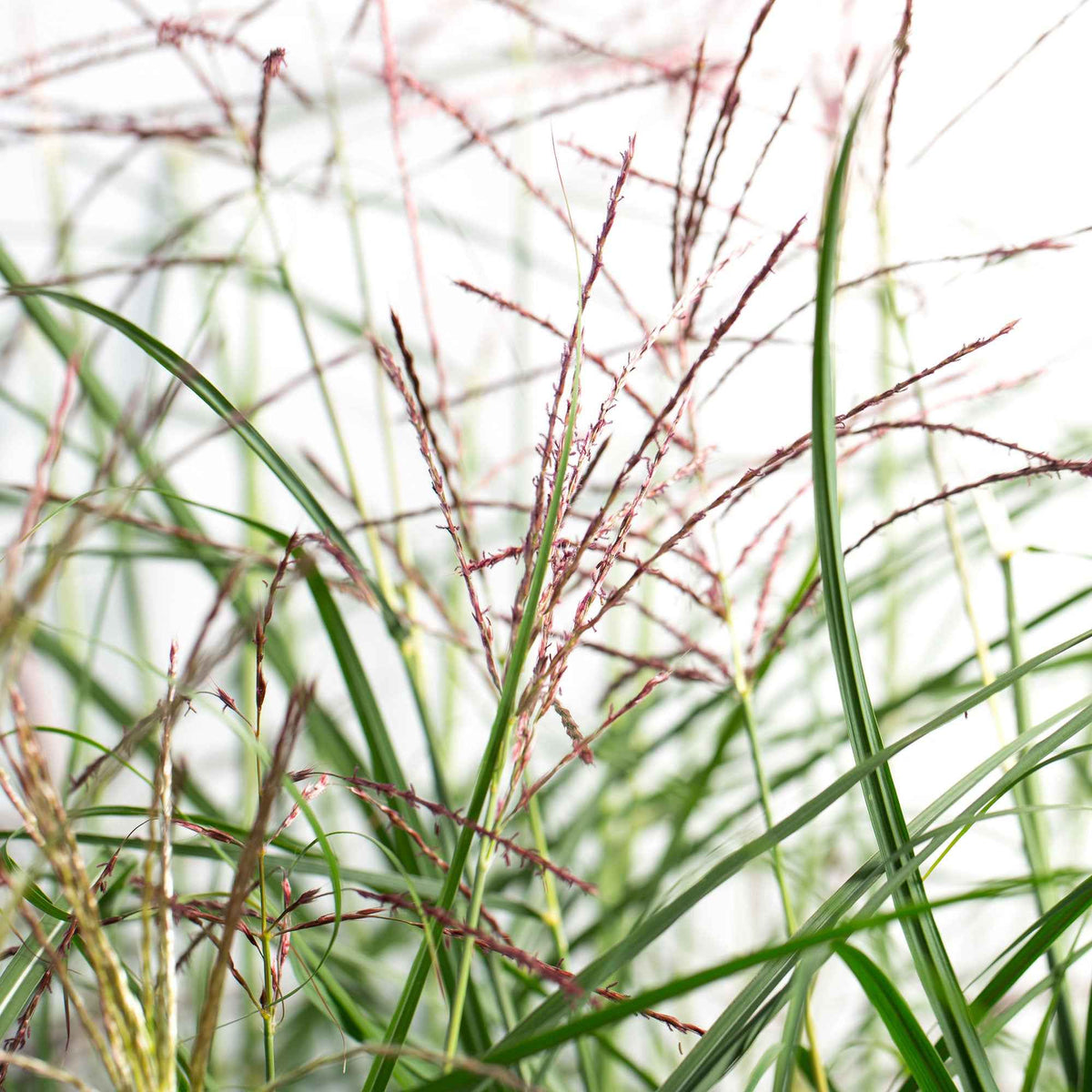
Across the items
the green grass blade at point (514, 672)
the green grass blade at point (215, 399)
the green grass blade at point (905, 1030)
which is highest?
the green grass blade at point (215, 399)

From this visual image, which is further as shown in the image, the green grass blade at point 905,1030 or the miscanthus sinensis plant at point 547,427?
the miscanthus sinensis plant at point 547,427

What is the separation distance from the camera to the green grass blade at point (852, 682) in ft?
0.45

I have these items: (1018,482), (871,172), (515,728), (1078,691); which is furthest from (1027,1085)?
(1078,691)

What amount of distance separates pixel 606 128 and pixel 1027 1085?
1.99ft

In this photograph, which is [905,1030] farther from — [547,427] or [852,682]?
[547,427]

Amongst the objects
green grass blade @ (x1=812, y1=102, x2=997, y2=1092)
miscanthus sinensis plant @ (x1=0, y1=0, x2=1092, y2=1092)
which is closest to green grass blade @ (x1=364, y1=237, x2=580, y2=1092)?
green grass blade @ (x1=812, y1=102, x2=997, y2=1092)

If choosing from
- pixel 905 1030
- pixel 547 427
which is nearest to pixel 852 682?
pixel 905 1030

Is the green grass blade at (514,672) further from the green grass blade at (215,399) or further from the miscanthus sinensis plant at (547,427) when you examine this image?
the miscanthus sinensis plant at (547,427)

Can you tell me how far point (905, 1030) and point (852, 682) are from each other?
63 millimetres

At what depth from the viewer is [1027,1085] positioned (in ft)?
0.60

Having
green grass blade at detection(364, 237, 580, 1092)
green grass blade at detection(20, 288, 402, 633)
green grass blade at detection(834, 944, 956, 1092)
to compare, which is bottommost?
green grass blade at detection(834, 944, 956, 1092)

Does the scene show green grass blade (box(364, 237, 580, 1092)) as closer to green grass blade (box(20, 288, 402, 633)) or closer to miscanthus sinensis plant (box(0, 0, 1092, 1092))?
green grass blade (box(20, 288, 402, 633))

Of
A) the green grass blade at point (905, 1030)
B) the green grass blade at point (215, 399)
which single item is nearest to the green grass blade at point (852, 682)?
the green grass blade at point (905, 1030)

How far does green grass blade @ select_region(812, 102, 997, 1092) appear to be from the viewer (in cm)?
14
